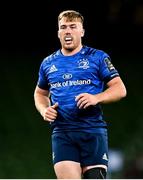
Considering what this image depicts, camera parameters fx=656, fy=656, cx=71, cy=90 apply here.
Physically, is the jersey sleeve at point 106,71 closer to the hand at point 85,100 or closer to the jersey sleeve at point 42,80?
the hand at point 85,100

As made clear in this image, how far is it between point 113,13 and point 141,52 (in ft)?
3.09

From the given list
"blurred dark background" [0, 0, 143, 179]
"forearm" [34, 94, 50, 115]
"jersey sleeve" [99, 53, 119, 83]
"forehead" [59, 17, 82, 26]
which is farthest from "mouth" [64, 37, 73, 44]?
"blurred dark background" [0, 0, 143, 179]

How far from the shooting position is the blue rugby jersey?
534cm

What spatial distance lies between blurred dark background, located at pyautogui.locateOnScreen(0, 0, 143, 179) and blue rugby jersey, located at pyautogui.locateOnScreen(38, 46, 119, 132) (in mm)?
5836

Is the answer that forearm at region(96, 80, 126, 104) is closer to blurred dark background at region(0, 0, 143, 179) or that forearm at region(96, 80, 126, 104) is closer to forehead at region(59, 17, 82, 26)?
forehead at region(59, 17, 82, 26)

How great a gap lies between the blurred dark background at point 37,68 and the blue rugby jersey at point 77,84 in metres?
5.84

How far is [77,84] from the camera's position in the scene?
535 centimetres

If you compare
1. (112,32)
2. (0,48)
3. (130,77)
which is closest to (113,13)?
(112,32)

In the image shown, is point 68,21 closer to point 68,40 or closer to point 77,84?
point 68,40

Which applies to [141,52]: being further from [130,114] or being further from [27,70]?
[27,70]

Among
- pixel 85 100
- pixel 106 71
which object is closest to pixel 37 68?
pixel 106 71

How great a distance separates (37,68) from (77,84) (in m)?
7.12

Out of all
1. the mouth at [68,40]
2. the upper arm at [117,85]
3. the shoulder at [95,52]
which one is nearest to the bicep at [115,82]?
the upper arm at [117,85]

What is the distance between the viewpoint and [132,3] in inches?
500
